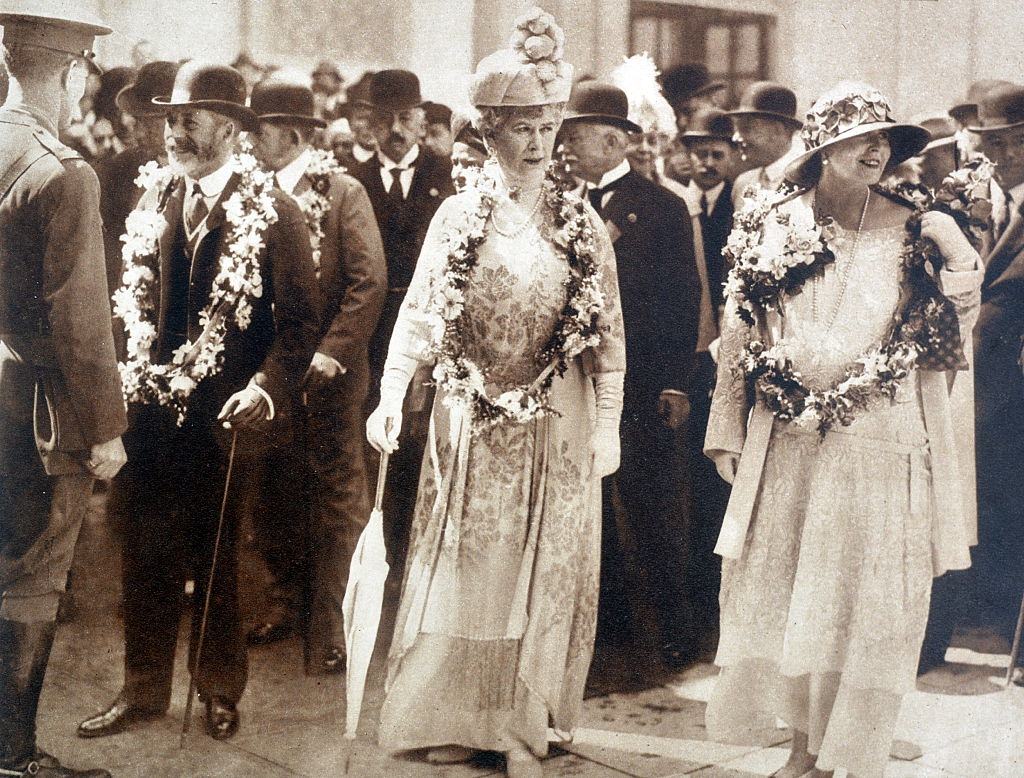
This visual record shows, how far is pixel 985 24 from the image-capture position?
4.43 m

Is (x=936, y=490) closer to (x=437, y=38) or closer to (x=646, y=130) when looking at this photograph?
(x=646, y=130)

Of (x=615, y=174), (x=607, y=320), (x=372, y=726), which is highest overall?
(x=615, y=174)

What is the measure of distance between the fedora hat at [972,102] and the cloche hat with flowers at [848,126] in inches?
17.7

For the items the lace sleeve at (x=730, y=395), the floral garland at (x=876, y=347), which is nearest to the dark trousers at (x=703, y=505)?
the lace sleeve at (x=730, y=395)

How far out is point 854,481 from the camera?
391cm

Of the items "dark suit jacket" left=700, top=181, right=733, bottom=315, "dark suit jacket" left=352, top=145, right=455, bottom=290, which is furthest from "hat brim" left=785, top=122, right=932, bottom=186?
"dark suit jacket" left=352, top=145, right=455, bottom=290

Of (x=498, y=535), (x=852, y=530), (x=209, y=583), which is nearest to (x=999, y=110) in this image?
(x=852, y=530)

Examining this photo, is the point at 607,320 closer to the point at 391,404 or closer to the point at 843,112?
the point at 391,404

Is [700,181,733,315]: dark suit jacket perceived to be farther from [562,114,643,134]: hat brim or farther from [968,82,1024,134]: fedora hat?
[968,82,1024,134]: fedora hat

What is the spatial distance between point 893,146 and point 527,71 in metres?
1.26

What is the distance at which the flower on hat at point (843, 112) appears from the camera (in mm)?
3904

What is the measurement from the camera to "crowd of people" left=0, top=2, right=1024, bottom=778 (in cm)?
379

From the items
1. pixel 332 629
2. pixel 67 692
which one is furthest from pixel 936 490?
pixel 67 692

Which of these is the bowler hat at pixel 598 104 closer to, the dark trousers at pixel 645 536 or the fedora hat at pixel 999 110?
the dark trousers at pixel 645 536
